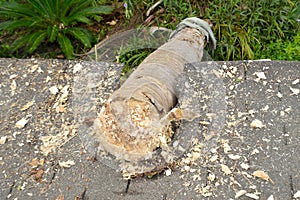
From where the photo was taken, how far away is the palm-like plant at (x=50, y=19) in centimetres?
360

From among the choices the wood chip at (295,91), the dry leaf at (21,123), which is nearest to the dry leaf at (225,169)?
the wood chip at (295,91)

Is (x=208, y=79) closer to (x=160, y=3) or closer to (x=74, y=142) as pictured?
(x=74, y=142)

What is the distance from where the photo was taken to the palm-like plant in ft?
11.8

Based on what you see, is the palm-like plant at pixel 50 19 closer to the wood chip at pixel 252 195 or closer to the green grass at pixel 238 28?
the green grass at pixel 238 28

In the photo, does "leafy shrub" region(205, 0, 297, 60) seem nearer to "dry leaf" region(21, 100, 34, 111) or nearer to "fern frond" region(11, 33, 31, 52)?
"fern frond" region(11, 33, 31, 52)

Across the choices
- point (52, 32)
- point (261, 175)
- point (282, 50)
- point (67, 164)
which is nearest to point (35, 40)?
point (52, 32)

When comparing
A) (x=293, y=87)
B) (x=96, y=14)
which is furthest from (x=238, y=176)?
(x=96, y=14)

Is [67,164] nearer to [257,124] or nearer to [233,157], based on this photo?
[233,157]

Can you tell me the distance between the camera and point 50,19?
12.1 feet

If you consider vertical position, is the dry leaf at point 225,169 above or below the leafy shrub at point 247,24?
above

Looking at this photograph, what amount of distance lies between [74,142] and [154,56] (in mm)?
725

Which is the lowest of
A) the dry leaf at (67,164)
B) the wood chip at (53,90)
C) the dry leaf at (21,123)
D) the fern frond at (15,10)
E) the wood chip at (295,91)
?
the fern frond at (15,10)

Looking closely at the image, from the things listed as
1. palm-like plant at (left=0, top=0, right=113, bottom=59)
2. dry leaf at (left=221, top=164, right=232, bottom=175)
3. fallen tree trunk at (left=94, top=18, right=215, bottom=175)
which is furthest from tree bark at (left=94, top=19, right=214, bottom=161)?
palm-like plant at (left=0, top=0, right=113, bottom=59)

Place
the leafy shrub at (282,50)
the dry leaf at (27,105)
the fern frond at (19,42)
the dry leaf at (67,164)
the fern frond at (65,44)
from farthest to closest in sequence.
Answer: the fern frond at (19,42) → the fern frond at (65,44) → the leafy shrub at (282,50) → the dry leaf at (27,105) → the dry leaf at (67,164)
